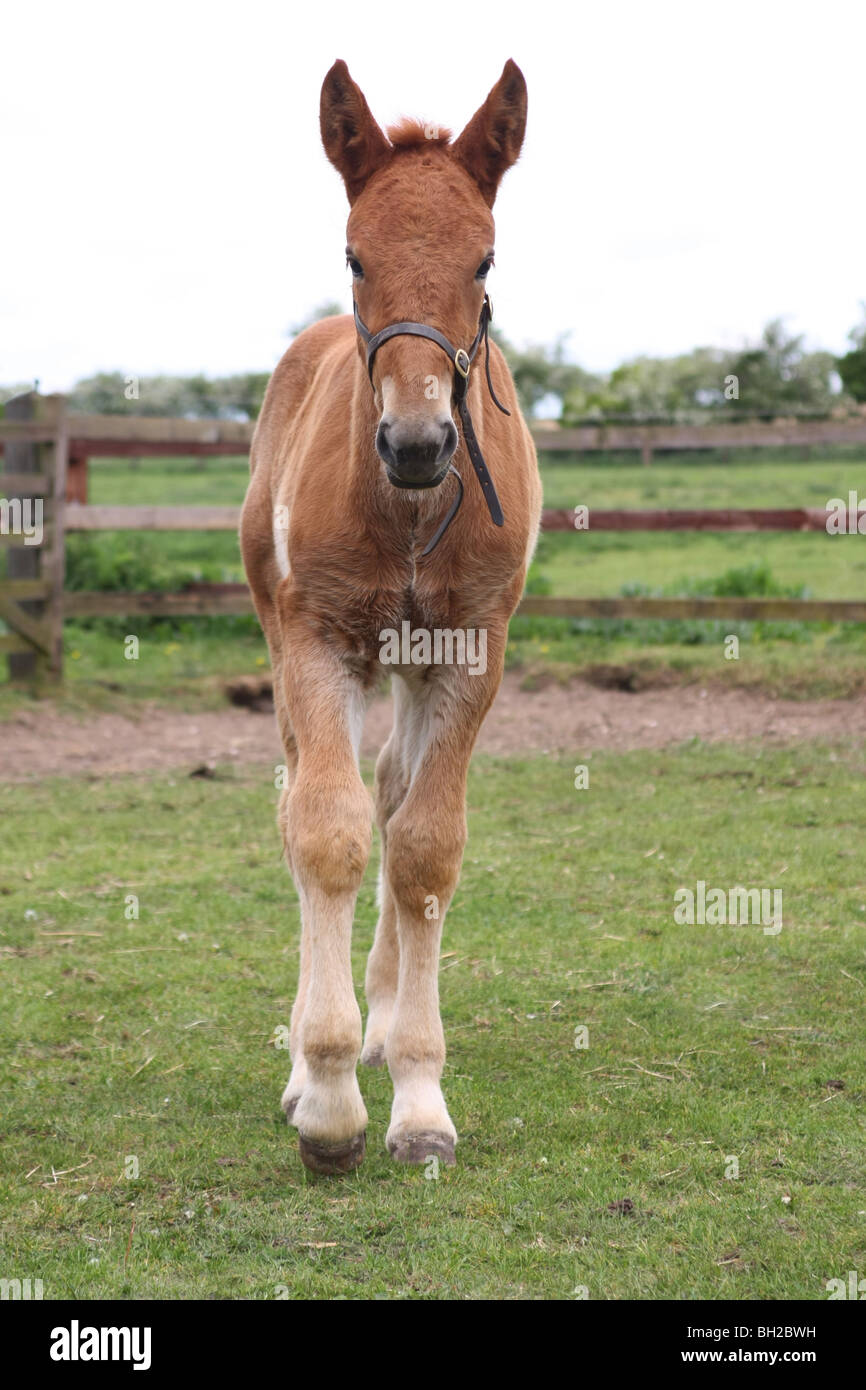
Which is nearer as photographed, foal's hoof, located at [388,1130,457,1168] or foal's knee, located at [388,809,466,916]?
foal's hoof, located at [388,1130,457,1168]

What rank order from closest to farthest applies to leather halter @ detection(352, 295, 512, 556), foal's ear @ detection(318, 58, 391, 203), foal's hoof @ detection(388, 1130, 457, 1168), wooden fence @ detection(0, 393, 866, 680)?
1. leather halter @ detection(352, 295, 512, 556)
2. foal's hoof @ detection(388, 1130, 457, 1168)
3. foal's ear @ detection(318, 58, 391, 203)
4. wooden fence @ detection(0, 393, 866, 680)

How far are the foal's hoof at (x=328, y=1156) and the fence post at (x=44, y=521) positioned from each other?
293 inches

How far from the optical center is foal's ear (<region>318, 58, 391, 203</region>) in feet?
11.5

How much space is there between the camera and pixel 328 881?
136 inches

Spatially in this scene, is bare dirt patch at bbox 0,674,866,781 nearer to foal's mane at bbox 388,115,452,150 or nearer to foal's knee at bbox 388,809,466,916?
foal's knee at bbox 388,809,466,916

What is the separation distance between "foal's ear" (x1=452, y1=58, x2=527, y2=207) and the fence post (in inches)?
288

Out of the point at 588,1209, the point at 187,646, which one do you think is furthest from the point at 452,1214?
the point at 187,646

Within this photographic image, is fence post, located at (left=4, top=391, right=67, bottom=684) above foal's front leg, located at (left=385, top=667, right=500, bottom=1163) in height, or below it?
above

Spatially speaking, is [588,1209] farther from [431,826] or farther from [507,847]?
[507,847]

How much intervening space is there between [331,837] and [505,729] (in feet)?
19.3

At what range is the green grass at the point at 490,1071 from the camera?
2916 mm

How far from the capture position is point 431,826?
3697 millimetres

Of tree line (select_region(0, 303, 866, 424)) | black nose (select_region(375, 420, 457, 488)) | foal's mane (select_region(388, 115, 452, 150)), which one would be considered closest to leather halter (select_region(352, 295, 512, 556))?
black nose (select_region(375, 420, 457, 488))
